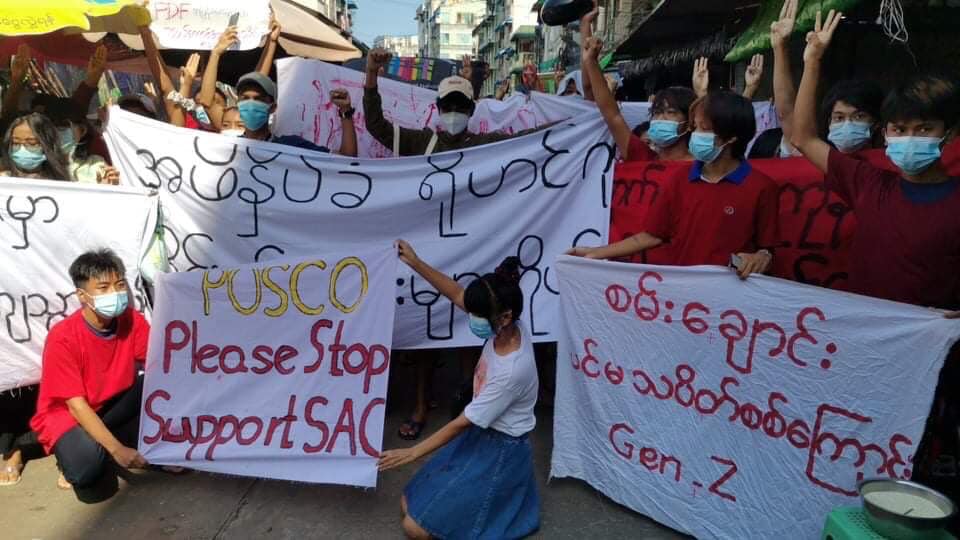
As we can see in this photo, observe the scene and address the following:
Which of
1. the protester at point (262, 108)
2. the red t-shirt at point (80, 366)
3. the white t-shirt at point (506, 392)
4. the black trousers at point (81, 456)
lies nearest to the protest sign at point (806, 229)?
the white t-shirt at point (506, 392)

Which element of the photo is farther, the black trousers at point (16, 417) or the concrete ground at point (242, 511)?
the black trousers at point (16, 417)

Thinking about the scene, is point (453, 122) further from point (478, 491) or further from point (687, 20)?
point (687, 20)

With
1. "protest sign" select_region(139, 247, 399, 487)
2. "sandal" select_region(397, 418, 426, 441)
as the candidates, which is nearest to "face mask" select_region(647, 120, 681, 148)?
"protest sign" select_region(139, 247, 399, 487)

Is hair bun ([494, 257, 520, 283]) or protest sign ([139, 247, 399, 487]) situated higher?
hair bun ([494, 257, 520, 283])

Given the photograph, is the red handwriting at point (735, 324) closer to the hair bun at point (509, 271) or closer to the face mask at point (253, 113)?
Answer: the hair bun at point (509, 271)

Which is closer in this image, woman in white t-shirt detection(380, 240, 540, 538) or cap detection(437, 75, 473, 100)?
woman in white t-shirt detection(380, 240, 540, 538)

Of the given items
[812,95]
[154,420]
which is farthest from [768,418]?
[154,420]

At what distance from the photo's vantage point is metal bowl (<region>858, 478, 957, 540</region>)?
191 centimetres

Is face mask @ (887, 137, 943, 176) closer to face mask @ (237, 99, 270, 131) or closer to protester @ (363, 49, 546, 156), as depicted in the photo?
protester @ (363, 49, 546, 156)

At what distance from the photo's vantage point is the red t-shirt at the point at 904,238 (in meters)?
2.20

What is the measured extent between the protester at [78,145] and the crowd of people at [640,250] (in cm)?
11

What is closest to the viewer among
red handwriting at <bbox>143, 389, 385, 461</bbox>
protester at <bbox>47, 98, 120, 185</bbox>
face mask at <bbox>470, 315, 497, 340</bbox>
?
face mask at <bbox>470, 315, 497, 340</bbox>

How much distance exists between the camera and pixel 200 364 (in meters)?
3.03

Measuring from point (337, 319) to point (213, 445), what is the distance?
759 mm
